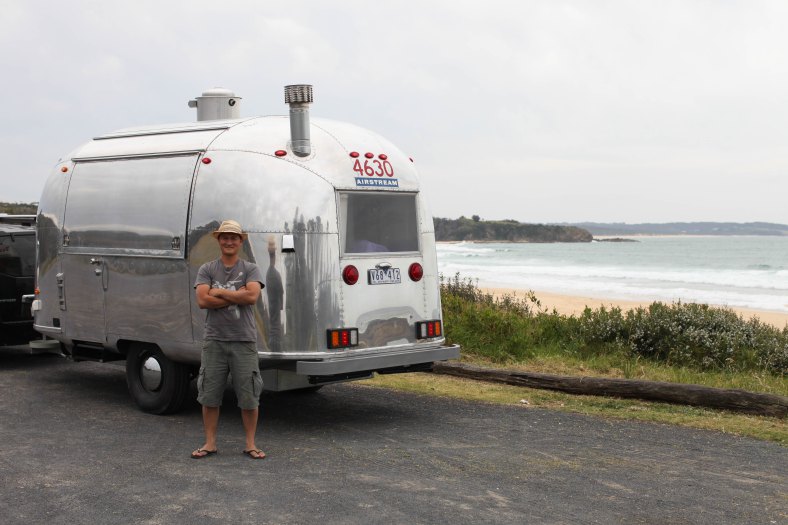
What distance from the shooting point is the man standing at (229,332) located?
7145 mm

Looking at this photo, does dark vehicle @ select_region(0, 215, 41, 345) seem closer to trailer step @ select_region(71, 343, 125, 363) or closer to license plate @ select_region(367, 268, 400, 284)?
trailer step @ select_region(71, 343, 125, 363)

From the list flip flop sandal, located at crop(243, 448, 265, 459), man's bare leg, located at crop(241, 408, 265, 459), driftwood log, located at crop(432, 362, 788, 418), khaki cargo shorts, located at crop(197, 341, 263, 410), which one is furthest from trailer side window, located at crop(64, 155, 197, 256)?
driftwood log, located at crop(432, 362, 788, 418)

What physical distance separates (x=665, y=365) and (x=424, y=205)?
14.5 feet

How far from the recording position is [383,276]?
8.48 metres

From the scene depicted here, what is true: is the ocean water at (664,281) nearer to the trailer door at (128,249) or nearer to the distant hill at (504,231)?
the trailer door at (128,249)

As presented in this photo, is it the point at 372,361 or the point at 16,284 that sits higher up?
the point at 16,284

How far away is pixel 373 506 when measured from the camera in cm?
596

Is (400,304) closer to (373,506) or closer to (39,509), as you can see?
(373,506)

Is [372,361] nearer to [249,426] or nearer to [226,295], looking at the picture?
[249,426]

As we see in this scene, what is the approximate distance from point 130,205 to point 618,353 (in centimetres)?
649

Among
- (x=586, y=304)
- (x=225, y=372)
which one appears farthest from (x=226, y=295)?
(x=586, y=304)

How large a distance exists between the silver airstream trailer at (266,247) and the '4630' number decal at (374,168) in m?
0.01

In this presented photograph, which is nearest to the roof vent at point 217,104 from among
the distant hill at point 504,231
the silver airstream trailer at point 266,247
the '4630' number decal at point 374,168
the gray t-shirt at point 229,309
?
the silver airstream trailer at point 266,247

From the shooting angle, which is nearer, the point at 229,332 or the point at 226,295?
the point at 226,295
